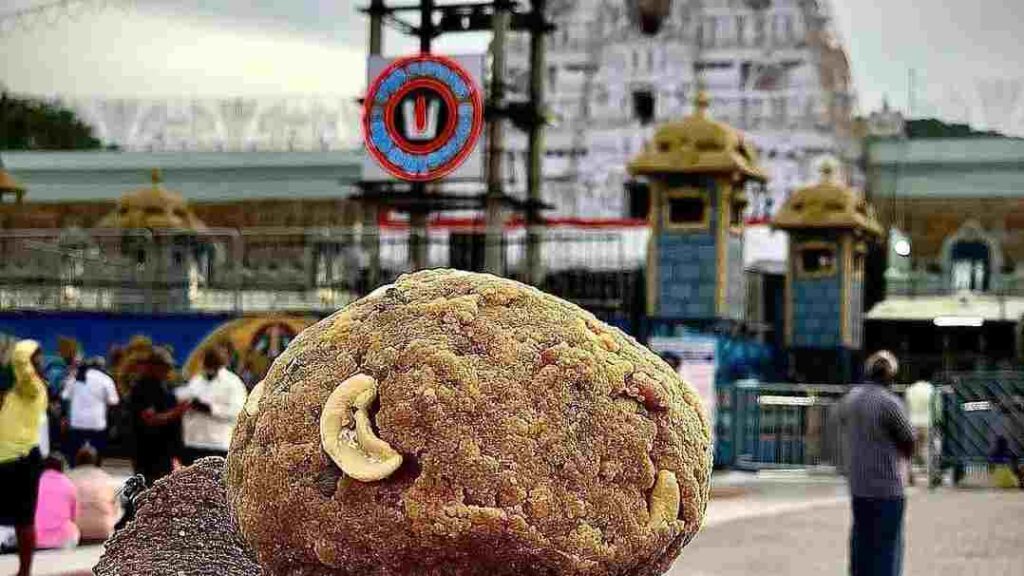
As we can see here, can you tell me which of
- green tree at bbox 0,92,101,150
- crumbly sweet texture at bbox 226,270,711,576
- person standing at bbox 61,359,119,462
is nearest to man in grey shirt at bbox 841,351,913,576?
crumbly sweet texture at bbox 226,270,711,576

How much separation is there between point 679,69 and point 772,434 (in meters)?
24.0

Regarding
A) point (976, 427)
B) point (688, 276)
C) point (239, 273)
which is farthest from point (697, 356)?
point (239, 273)

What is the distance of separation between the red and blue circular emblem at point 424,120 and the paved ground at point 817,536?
5.09 m

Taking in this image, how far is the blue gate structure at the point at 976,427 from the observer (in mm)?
19797

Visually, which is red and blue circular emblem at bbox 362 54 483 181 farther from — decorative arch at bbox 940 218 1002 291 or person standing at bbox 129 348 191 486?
decorative arch at bbox 940 218 1002 291

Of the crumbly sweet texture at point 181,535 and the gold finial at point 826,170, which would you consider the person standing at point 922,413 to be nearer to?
the gold finial at point 826,170

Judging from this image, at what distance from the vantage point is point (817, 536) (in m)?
13.5

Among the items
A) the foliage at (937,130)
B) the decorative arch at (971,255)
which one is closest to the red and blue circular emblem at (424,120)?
the decorative arch at (971,255)

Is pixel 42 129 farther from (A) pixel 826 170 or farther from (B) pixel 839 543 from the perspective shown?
(B) pixel 839 543

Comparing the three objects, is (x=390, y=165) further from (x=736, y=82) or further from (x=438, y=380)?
(x=736, y=82)

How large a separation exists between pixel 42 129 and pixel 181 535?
49324mm

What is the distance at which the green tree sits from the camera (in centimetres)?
4856

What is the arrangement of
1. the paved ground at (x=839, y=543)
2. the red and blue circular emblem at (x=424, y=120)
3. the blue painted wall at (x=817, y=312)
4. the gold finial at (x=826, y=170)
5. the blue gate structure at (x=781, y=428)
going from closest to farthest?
the paved ground at (x=839, y=543) → the red and blue circular emblem at (x=424, y=120) → the blue gate structure at (x=781, y=428) → the blue painted wall at (x=817, y=312) → the gold finial at (x=826, y=170)

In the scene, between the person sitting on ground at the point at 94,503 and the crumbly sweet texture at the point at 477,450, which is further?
the person sitting on ground at the point at 94,503
